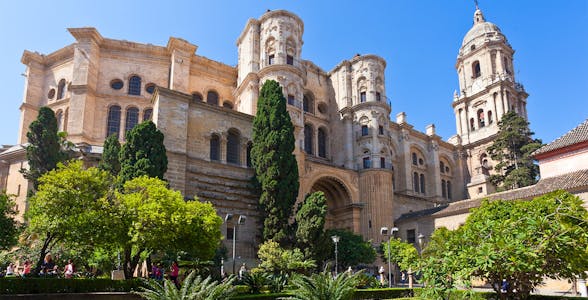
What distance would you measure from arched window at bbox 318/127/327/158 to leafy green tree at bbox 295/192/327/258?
1332cm

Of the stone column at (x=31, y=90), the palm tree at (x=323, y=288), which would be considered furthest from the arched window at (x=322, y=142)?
the palm tree at (x=323, y=288)

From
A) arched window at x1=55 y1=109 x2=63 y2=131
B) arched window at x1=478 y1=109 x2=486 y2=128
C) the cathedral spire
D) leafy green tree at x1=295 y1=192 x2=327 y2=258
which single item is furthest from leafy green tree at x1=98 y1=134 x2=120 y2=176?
the cathedral spire

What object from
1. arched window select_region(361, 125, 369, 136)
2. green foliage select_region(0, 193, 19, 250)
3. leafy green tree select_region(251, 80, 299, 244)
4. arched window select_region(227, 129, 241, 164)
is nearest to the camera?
green foliage select_region(0, 193, 19, 250)

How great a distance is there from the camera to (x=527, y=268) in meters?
9.91

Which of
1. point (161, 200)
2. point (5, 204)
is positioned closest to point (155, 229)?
point (161, 200)

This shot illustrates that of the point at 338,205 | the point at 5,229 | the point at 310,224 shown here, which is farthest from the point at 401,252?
the point at 5,229

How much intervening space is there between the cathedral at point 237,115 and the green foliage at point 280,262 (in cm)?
478

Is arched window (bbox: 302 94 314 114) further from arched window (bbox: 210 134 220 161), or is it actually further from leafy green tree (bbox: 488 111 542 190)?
leafy green tree (bbox: 488 111 542 190)

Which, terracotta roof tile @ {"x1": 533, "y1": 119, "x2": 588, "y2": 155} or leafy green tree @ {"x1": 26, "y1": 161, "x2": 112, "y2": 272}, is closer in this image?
leafy green tree @ {"x1": 26, "y1": 161, "x2": 112, "y2": 272}

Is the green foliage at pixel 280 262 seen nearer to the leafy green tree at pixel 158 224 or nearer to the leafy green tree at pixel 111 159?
the leafy green tree at pixel 158 224

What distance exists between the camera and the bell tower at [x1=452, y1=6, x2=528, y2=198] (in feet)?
166

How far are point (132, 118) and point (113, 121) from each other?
4.87ft

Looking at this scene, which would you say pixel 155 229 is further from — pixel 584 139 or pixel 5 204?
pixel 584 139

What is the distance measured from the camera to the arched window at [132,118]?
3547 centimetres
